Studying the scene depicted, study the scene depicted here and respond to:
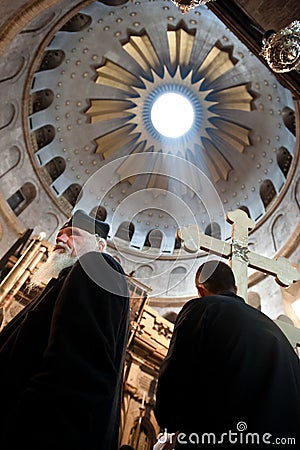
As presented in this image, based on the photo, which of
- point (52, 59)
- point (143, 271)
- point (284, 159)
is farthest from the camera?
point (143, 271)

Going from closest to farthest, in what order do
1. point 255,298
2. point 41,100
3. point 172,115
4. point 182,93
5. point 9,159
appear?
point 255,298
point 9,159
point 41,100
point 182,93
point 172,115

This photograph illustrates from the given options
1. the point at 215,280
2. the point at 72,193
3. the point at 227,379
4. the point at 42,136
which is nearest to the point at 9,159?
the point at 42,136

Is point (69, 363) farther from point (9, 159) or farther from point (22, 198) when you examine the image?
point (22, 198)

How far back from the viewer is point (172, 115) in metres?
16.0

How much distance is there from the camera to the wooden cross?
9.52 ft

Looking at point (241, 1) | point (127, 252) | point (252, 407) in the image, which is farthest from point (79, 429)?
point (127, 252)

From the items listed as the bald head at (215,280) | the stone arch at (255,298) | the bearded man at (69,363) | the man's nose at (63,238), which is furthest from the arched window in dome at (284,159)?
the bearded man at (69,363)

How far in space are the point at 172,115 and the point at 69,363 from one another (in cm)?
1585

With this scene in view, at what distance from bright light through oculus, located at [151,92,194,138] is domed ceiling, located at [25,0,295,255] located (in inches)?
3.9

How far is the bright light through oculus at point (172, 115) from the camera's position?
50.1 feet

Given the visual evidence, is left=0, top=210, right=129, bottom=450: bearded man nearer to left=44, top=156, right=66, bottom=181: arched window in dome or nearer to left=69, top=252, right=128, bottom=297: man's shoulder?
left=69, top=252, right=128, bottom=297: man's shoulder

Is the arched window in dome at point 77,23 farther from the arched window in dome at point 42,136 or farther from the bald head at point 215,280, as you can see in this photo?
the bald head at point 215,280

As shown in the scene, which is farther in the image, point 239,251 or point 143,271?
point 143,271

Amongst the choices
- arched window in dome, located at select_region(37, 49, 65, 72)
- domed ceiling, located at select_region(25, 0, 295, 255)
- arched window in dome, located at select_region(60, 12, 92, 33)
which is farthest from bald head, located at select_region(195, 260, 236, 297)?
arched window in dome, located at select_region(37, 49, 65, 72)
